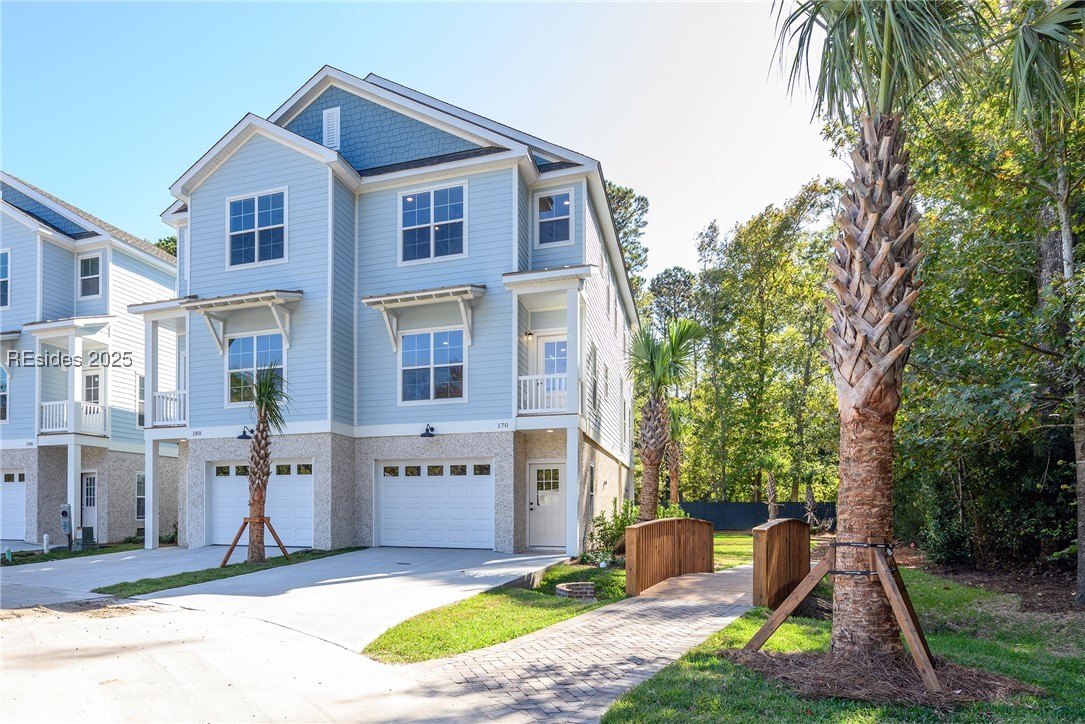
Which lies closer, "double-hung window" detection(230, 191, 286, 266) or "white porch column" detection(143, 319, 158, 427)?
"double-hung window" detection(230, 191, 286, 266)

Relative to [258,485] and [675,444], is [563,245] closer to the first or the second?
[258,485]

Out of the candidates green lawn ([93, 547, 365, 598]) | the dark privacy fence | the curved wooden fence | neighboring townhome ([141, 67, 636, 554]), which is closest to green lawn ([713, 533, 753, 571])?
the curved wooden fence

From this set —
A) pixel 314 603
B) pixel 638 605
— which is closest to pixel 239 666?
pixel 314 603

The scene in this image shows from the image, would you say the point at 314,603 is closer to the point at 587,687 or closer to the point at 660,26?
the point at 587,687

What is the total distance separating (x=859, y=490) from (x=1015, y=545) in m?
11.1

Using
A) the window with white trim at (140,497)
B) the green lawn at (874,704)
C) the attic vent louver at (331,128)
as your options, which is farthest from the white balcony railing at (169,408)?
the green lawn at (874,704)

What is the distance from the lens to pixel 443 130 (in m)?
17.4

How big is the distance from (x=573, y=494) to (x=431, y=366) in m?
4.58

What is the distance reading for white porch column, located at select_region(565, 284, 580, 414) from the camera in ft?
50.3

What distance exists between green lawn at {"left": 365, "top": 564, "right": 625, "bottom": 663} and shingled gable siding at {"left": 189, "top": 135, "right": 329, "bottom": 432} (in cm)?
760

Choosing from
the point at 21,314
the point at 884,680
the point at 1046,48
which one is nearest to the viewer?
the point at 884,680

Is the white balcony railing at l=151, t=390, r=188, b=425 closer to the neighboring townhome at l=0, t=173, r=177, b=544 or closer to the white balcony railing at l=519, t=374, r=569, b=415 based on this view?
the neighboring townhome at l=0, t=173, r=177, b=544

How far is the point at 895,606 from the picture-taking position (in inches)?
231

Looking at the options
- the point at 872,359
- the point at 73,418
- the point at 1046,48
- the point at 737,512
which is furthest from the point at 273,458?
the point at 737,512
